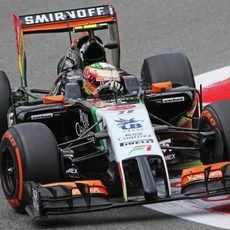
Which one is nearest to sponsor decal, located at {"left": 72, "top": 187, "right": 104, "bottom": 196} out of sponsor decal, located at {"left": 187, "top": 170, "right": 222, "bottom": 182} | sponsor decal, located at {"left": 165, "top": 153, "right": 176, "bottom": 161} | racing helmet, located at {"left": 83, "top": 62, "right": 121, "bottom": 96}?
sponsor decal, located at {"left": 187, "top": 170, "right": 222, "bottom": 182}

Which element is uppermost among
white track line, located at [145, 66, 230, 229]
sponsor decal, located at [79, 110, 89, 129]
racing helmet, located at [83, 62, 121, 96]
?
racing helmet, located at [83, 62, 121, 96]

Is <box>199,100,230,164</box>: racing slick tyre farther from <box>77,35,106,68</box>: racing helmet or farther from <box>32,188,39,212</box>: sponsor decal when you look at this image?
<box>77,35,106,68</box>: racing helmet

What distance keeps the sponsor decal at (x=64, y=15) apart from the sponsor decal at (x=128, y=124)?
2757 millimetres

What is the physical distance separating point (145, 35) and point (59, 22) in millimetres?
4928

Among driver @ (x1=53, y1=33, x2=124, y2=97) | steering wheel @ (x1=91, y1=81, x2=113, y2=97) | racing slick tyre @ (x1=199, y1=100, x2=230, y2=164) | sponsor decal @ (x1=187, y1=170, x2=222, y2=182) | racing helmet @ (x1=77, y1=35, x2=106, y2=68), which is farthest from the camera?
racing helmet @ (x1=77, y1=35, x2=106, y2=68)

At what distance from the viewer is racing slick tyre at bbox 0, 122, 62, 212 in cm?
793

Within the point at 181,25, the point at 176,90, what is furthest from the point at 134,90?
the point at 181,25

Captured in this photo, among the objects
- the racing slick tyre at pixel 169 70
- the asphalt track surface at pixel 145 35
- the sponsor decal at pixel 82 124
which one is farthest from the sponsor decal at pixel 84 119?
the asphalt track surface at pixel 145 35

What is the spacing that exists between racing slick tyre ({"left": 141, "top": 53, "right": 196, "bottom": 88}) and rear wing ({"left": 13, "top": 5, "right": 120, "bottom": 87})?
42 cm

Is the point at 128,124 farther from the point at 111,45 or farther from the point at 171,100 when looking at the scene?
the point at 111,45

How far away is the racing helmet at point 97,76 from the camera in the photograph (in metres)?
9.35

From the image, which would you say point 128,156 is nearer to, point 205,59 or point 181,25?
point 205,59

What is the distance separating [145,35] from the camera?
15.4m

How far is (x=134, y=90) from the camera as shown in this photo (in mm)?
9281
